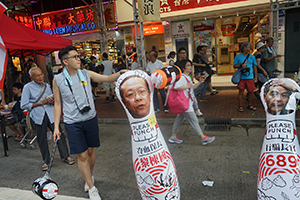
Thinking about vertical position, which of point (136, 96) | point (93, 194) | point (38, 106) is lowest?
point (93, 194)

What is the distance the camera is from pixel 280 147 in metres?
2.04

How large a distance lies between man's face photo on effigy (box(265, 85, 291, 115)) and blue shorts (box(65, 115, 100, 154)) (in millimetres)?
2199

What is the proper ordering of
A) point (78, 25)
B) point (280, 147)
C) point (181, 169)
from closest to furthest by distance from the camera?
point (280, 147)
point (181, 169)
point (78, 25)

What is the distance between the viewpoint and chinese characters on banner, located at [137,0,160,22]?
638cm

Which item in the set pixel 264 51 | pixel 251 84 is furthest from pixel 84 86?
pixel 264 51

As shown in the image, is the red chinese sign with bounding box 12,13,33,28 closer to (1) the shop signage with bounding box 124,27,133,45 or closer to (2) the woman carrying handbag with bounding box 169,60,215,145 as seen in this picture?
(1) the shop signage with bounding box 124,27,133,45

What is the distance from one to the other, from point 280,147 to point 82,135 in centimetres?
233

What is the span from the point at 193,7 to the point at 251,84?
20.1 ft

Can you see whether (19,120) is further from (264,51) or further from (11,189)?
(264,51)

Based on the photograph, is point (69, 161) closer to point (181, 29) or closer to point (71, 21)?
point (181, 29)

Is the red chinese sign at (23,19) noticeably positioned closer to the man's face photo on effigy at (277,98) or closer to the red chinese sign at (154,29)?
the red chinese sign at (154,29)

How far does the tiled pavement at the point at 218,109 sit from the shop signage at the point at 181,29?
398 cm

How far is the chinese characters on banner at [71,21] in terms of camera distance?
1321cm

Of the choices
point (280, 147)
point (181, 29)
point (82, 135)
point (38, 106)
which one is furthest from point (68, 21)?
point (280, 147)
